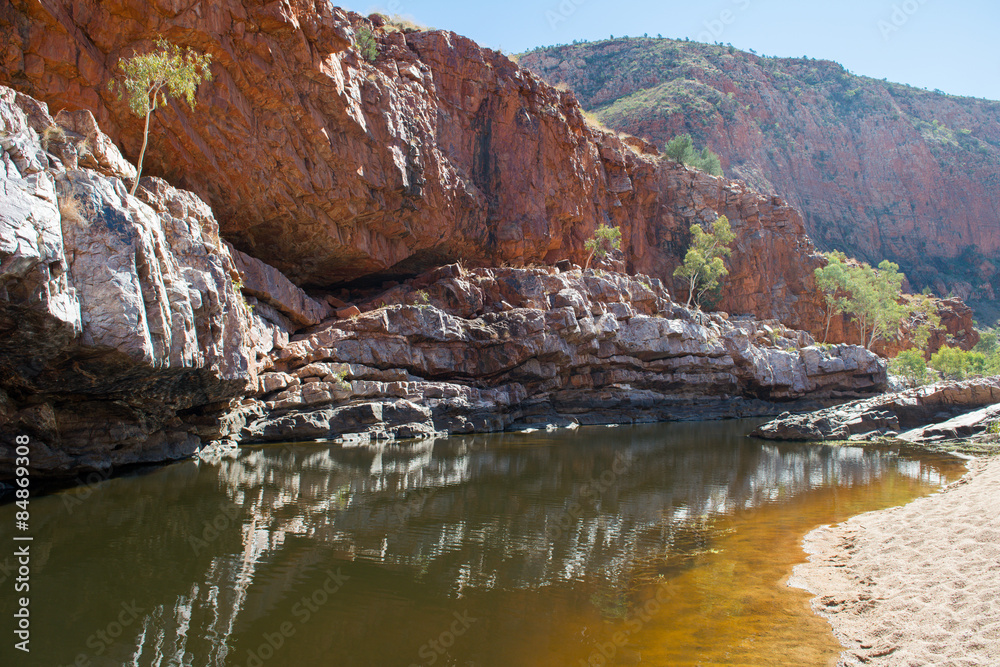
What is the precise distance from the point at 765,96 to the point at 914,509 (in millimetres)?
110978

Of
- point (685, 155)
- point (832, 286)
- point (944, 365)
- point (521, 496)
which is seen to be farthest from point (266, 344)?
point (944, 365)

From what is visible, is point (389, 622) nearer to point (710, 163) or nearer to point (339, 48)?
point (339, 48)

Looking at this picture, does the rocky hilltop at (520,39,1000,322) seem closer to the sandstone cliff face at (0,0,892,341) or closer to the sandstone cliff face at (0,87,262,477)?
the sandstone cliff face at (0,0,892,341)

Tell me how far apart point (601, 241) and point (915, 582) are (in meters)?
45.1

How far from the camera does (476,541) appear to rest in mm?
11742

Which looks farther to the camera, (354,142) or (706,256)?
(706,256)

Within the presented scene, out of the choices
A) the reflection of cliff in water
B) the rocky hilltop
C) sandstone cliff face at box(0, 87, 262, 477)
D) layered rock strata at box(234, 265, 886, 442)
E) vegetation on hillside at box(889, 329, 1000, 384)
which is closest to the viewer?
the reflection of cliff in water

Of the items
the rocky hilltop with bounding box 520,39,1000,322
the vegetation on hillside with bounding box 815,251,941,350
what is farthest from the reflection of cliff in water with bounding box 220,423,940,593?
the rocky hilltop with bounding box 520,39,1000,322

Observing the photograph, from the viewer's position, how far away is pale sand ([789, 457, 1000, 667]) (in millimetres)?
6246

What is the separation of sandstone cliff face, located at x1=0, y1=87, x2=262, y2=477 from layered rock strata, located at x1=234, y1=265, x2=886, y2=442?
20.3 feet

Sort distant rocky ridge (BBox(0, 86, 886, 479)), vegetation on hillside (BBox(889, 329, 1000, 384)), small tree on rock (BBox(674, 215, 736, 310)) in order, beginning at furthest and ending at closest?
small tree on rock (BBox(674, 215, 736, 310))
vegetation on hillside (BBox(889, 329, 1000, 384))
distant rocky ridge (BBox(0, 86, 886, 479))

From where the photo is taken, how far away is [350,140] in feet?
113

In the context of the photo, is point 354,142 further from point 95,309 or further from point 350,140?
point 95,309

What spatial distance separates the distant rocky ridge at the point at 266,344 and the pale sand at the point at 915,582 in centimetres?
1575
